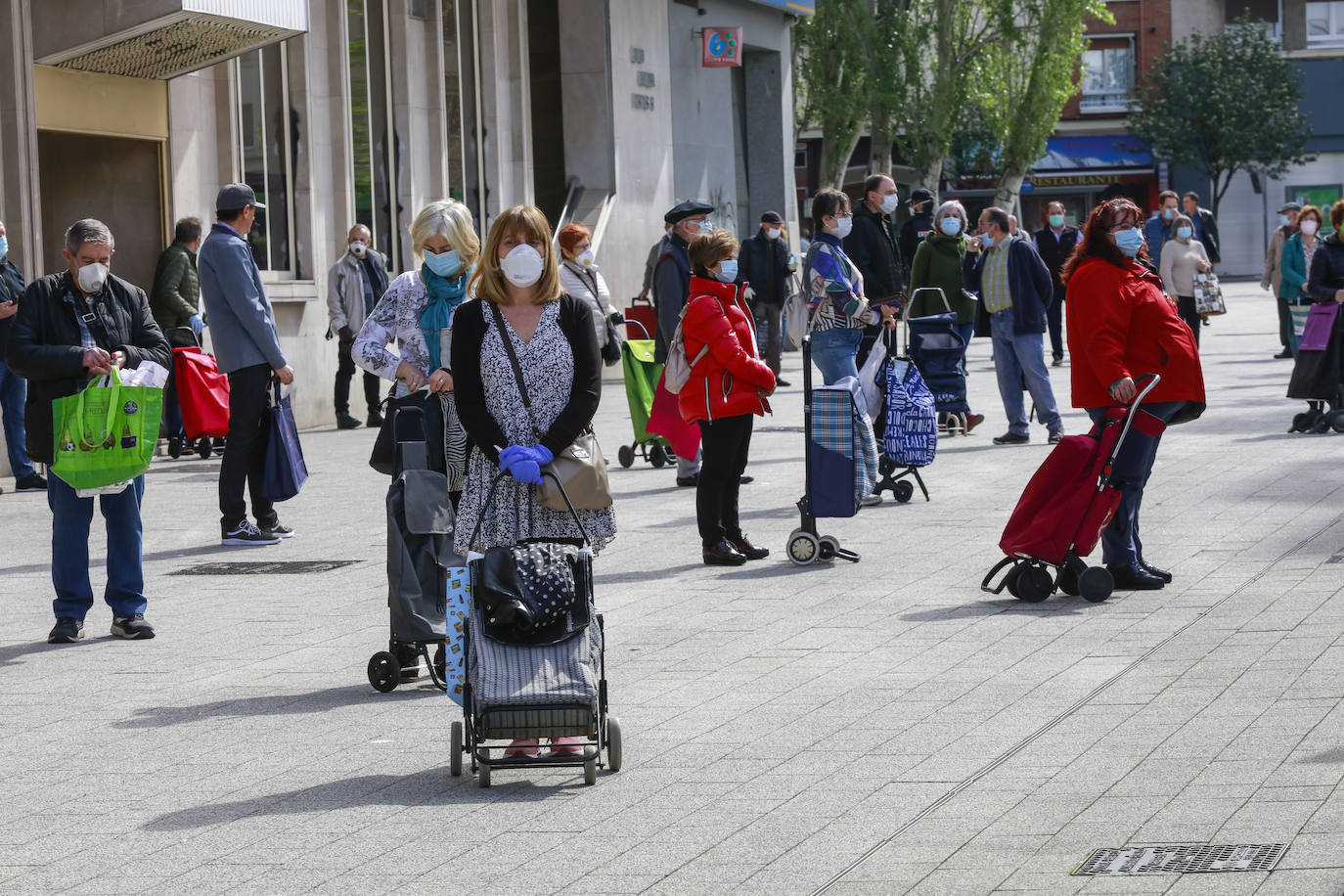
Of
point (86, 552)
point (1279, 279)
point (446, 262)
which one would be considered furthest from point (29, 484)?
point (1279, 279)

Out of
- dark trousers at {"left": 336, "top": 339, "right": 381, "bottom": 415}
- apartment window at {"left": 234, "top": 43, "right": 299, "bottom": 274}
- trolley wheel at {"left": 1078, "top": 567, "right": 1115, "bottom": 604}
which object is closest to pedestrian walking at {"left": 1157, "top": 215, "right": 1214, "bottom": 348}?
dark trousers at {"left": 336, "top": 339, "right": 381, "bottom": 415}

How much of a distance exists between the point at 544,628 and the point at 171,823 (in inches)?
45.2

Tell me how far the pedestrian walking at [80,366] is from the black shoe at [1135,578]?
4.19 meters

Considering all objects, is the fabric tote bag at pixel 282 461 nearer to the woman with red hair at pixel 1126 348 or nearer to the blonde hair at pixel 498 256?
the woman with red hair at pixel 1126 348

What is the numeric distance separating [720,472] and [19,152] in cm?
738

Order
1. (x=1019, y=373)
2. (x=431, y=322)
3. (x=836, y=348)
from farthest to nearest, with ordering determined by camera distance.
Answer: (x=1019, y=373), (x=836, y=348), (x=431, y=322)

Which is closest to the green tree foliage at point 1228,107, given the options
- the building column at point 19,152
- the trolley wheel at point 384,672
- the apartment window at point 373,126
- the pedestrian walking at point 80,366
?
the apartment window at point 373,126

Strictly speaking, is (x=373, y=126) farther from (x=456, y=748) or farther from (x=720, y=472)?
(x=456, y=748)

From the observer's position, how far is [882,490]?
12375 mm

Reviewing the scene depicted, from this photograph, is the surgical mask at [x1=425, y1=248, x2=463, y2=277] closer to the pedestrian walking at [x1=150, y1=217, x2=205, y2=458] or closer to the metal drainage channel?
the metal drainage channel

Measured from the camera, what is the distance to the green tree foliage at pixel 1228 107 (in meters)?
58.9

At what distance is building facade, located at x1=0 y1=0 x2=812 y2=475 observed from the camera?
52.5ft

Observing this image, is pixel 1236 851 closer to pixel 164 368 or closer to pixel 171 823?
pixel 171 823

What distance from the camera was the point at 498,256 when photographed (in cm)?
630
